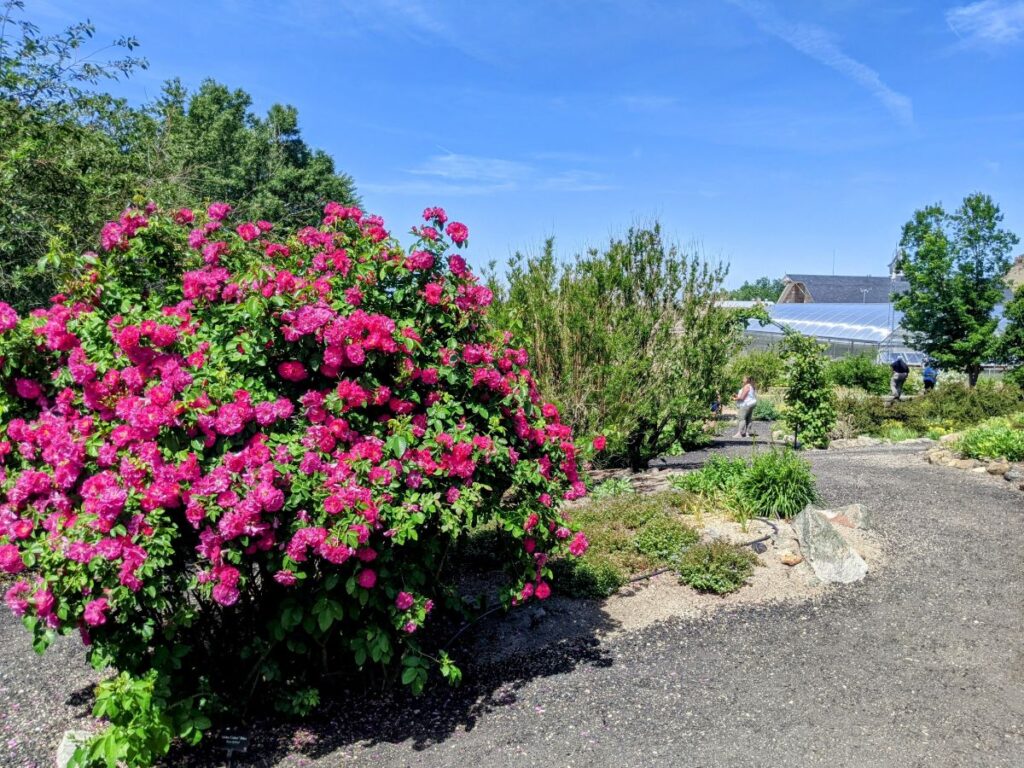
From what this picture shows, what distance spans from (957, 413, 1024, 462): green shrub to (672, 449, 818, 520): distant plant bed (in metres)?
3.82

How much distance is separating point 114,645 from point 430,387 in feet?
5.79

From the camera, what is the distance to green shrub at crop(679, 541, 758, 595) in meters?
5.00

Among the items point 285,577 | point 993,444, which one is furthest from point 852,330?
point 285,577

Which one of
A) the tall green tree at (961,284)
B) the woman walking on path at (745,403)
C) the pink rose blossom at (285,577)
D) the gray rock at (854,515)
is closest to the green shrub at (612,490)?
→ the gray rock at (854,515)

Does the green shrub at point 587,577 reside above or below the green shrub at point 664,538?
below

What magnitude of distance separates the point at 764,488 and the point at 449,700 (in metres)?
3.94

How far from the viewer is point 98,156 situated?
20.7 feet

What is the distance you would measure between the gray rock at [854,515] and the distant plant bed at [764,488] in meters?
0.24

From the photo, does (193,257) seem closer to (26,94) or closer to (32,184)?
(32,184)

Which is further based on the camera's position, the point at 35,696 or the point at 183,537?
the point at 35,696

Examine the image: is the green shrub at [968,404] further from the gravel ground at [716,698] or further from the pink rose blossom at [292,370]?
the pink rose blossom at [292,370]

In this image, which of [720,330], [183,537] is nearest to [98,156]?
[183,537]

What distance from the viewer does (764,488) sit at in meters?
6.51

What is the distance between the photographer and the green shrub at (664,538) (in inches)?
215
